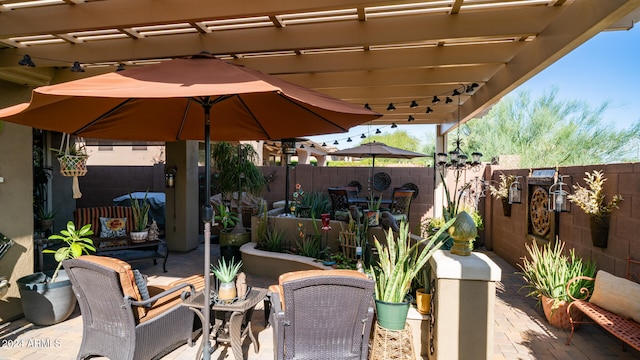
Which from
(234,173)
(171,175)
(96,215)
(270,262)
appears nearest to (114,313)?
(270,262)

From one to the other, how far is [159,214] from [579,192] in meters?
8.31

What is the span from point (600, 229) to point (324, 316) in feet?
11.4

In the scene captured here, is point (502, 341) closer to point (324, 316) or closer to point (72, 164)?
point (324, 316)

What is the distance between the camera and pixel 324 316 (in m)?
2.37

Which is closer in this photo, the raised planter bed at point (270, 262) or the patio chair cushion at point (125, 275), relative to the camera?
the patio chair cushion at point (125, 275)

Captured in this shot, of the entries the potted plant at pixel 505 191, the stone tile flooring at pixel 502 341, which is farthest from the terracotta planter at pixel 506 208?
the stone tile flooring at pixel 502 341

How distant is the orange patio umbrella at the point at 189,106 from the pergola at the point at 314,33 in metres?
0.79

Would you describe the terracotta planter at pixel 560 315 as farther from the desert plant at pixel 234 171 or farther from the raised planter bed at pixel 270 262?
the desert plant at pixel 234 171

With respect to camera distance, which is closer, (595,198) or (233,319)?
(233,319)

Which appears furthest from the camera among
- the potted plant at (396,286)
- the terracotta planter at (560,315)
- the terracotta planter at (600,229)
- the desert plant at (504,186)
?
the desert plant at (504,186)

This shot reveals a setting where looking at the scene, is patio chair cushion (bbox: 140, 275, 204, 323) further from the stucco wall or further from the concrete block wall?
the concrete block wall

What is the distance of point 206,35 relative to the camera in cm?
408

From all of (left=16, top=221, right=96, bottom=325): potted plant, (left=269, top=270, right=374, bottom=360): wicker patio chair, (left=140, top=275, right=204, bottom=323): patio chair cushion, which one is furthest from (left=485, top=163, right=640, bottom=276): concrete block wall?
(left=16, top=221, right=96, bottom=325): potted plant

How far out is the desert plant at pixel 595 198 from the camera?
3.94 metres
